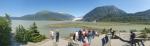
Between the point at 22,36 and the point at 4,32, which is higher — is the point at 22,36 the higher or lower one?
the lower one

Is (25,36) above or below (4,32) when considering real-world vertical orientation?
below

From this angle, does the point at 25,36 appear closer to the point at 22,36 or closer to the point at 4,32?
the point at 22,36

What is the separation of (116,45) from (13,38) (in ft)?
26.6

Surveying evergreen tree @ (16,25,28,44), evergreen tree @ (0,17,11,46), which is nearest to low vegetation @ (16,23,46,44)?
evergreen tree @ (16,25,28,44)

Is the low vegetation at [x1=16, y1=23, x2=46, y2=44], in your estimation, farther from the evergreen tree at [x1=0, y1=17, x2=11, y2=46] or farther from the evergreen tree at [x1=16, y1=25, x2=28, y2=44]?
the evergreen tree at [x1=0, y1=17, x2=11, y2=46]

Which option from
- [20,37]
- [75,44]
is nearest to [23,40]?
[20,37]

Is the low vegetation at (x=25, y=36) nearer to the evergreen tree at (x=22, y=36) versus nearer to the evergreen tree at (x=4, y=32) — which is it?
the evergreen tree at (x=22, y=36)

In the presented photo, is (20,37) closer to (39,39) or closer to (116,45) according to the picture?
(39,39)

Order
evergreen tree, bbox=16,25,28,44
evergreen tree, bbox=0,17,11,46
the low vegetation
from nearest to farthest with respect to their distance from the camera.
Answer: evergreen tree, bbox=0,17,11,46, evergreen tree, bbox=16,25,28,44, the low vegetation

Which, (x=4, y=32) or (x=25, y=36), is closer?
(x=4, y=32)

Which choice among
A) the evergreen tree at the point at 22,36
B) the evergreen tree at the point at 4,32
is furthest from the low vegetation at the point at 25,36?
the evergreen tree at the point at 4,32

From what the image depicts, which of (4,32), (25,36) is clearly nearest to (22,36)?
(25,36)

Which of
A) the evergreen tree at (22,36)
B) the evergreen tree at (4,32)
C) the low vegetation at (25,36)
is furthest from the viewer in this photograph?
the low vegetation at (25,36)

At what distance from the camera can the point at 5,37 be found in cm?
2606
